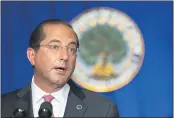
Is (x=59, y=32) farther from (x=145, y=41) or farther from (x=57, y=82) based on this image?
(x=145, y=41)

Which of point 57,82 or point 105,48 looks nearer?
point 57,82

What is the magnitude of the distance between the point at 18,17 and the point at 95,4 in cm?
51

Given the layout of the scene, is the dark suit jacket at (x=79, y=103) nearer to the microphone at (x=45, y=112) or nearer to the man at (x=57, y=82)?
the man at (x=57, y=82)

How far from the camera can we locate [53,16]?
219 cm

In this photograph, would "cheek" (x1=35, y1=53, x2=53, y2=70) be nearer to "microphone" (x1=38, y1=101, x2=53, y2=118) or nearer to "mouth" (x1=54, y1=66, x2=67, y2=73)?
"mouth" (x1=54, y1=66, x2=67, y2=73)

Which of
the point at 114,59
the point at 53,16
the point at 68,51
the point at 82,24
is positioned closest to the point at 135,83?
the point at 114,59

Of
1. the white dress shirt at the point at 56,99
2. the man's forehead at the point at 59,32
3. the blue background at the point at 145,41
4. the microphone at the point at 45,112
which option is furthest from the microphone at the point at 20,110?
the blue background at the point at 145,41

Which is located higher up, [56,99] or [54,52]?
[54,52]

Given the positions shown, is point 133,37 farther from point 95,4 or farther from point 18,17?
point 18,17

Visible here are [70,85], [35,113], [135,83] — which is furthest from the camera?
[135,83]

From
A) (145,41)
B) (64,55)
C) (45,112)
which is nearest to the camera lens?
(45,112)

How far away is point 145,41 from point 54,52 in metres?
1.28

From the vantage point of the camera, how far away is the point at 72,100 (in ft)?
3.35

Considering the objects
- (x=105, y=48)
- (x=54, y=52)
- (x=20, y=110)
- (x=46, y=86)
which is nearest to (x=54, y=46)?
(x=54, y=52)
